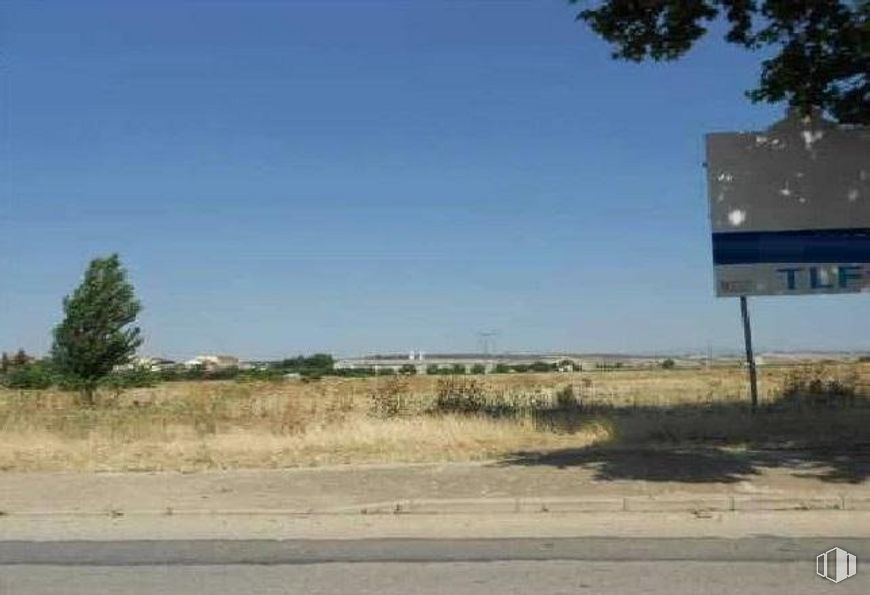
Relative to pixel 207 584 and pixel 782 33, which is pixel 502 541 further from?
pixel 782 33

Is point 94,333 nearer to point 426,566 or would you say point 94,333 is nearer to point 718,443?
point 718,443

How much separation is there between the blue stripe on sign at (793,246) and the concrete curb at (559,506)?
7786 mm

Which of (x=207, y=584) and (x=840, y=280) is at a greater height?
(x=840, y=280)

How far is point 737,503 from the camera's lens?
10617mm

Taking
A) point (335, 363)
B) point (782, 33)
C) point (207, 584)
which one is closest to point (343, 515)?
point (207, 584)

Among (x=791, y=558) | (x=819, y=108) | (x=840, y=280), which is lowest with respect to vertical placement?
(x=791, y=558)

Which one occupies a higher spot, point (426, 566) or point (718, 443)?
point (718, 443)

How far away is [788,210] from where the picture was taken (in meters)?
17.8

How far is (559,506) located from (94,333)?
30.0 m

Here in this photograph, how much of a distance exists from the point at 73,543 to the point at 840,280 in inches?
525

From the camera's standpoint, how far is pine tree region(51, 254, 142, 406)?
37.0 metres

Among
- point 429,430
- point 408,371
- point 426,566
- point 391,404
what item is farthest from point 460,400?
point 408,371

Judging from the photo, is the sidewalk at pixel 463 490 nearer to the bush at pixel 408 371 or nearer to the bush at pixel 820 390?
the bush at pixel 820 390

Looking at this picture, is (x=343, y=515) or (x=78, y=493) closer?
(x=343, y=515)
